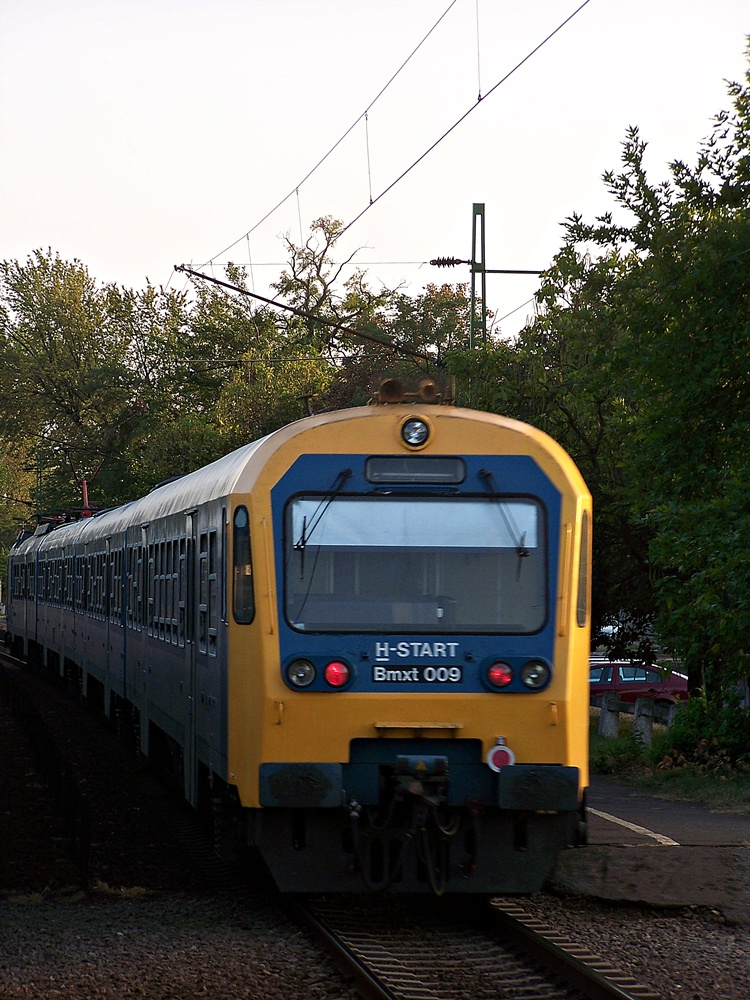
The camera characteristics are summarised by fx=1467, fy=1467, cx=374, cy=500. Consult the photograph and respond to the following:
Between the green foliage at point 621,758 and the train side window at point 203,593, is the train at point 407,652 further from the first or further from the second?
the green foliage at point 621,758

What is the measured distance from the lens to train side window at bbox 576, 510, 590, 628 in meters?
8.62

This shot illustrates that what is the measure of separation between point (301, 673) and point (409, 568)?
2.86 ft

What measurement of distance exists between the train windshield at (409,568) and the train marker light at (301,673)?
0.71ft

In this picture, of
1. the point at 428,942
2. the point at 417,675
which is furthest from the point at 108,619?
the point at 428,942

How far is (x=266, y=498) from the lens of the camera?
27.8 ft

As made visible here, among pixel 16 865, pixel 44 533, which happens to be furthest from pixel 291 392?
pixel 16 865

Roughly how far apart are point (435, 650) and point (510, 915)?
162 cm

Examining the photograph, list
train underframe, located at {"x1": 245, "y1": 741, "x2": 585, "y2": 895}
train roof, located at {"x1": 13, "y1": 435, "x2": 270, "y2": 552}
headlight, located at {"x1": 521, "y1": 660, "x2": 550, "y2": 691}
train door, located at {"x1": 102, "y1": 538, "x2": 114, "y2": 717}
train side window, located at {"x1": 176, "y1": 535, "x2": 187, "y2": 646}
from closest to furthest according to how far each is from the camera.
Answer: train underframe, located at {"x1": 245, "y1": 741, "x2": 585, "y2": 895} < headlight, located at {"x1": 521, "y1": 660, "x2": 550, "y2": 691} < train roof, located at {"x1": 13, "y1": 435, "x2": 270, "y2": 552} < train side window, located at {"x1": 176, "y1": 535, "x2": 187, "y2": 646} < train door, located at {"x1": 102, "y1": 538, "x2": 114, "y2": 717}

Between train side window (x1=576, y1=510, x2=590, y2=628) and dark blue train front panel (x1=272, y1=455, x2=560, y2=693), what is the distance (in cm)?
20

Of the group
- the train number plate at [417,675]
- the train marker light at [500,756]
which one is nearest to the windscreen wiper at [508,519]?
the train number plate at [417,675]

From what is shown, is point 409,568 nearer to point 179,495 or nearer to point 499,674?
point 499,674

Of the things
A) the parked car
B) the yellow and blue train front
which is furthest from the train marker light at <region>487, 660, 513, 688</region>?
the parked car

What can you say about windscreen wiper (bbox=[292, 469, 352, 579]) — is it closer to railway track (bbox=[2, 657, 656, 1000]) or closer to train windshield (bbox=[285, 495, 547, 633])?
train windshield (bbox=[285, 495, 547, 633])

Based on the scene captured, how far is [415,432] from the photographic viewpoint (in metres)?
8.78
